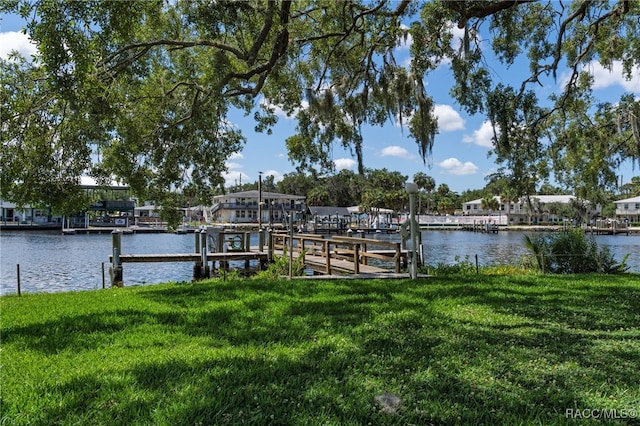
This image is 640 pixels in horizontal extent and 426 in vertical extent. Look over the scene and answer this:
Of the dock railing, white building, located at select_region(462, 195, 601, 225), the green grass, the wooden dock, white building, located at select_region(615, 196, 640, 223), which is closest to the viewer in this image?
the green grass

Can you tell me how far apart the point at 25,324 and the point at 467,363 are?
555 cm

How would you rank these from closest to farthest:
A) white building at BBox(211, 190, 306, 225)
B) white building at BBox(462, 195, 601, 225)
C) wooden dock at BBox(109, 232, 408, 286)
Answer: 1. wooden dock at BBox(109, 232, 408, 286)
2. white building at BBox(211, 190, 306, 225)
3. white building at BBox(462, 195, 601, 225)

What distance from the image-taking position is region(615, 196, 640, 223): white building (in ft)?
270

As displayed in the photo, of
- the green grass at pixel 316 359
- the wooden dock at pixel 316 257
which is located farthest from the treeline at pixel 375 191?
the green grass at pixel 316 359

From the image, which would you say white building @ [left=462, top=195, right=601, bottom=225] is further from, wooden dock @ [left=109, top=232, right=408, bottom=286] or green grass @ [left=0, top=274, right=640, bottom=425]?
green grass @ [left=0, top=274, right=640, bottom=425]

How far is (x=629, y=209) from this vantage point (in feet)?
274

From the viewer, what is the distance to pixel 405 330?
5.51 meters

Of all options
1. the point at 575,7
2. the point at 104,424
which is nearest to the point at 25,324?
the point at 104,424

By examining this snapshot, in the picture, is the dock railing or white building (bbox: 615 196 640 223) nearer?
the dock railing

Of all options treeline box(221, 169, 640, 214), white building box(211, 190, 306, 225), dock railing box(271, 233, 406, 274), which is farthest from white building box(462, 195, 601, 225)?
dock railing box(271, 233, 406, 274)

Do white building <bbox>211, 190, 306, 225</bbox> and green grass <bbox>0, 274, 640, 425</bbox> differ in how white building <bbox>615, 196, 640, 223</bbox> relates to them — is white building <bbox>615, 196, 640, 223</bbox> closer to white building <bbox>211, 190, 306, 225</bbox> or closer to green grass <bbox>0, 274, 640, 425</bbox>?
white building <bbox>211, 190, 306, 225</bbox>

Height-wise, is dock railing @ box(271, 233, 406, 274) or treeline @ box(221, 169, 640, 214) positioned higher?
treeline @ box(221, 169, 640, 214)

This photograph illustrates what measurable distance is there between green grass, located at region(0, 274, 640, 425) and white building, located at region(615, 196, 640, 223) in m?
91.5

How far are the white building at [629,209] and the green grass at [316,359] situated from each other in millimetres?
91513
